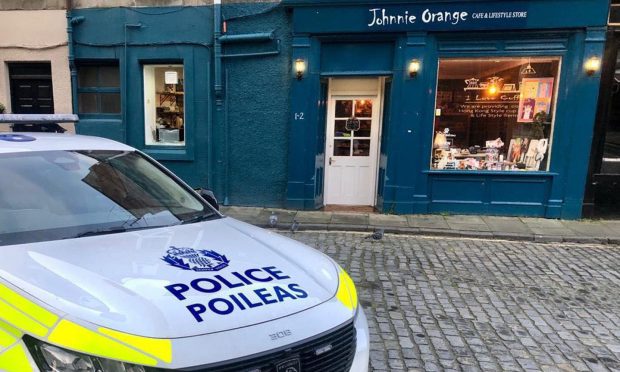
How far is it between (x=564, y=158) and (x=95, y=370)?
9060 mm

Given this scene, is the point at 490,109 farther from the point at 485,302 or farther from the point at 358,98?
the point at 485,302

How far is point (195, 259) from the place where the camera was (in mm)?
2396

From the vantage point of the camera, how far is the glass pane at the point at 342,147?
9734 mm

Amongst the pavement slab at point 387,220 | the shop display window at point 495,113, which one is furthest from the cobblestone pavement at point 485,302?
the shop display window at point 495,113

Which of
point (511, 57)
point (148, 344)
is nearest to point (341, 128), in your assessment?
point (511, 57)

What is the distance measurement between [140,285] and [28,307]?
0.44 m

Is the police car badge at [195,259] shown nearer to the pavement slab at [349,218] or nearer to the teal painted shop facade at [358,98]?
the pavement slab at [349,218]

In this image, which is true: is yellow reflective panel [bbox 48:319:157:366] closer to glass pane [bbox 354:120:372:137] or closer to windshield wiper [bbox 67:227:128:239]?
windshield wiper [bbox 67:227:128:239]

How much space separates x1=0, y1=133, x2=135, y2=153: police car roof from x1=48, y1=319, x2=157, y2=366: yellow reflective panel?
1709mm

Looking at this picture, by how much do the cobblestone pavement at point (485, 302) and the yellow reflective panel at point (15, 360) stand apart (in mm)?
2557

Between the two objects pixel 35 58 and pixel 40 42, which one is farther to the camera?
pixel 35 58

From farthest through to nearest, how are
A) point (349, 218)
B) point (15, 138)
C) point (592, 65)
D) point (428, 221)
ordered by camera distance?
1. point (349, 218)
2. point (428, 221)
3. point (592, 65)
4. point (15, 138)

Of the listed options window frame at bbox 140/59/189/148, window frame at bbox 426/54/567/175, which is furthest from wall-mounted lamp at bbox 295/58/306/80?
window frame at bbox 426/54/567/175

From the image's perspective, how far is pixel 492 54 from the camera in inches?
343
